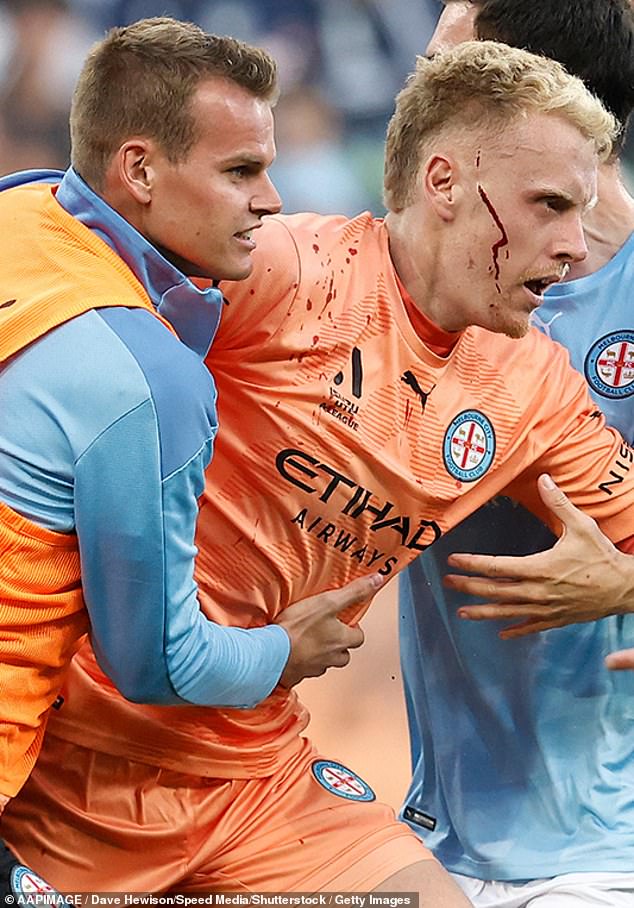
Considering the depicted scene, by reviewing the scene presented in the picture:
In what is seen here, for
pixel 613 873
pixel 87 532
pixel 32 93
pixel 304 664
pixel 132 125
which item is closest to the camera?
pixel 87 532

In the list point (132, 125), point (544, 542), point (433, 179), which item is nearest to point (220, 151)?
point (132, 125)

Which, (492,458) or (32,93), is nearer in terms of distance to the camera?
(492,458)

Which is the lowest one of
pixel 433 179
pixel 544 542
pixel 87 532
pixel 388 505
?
pixel 544 542

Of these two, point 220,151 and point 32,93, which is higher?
point 220,151

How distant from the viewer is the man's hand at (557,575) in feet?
7.83

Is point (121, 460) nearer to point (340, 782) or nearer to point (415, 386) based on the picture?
point (415, 386)

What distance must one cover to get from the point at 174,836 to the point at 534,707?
0.81 meters

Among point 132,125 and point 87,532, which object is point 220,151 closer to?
point 132,125

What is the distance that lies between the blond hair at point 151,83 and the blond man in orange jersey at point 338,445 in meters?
0.28

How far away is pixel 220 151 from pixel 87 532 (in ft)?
1.71

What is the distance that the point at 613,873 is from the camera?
101 inches

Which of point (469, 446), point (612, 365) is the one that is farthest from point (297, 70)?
point (469, 446)

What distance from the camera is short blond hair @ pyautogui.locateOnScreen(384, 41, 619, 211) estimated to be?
88.2 inches

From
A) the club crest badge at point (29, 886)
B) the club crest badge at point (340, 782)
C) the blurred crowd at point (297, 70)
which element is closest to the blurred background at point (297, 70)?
the blurred crowd at point (297, 70)
